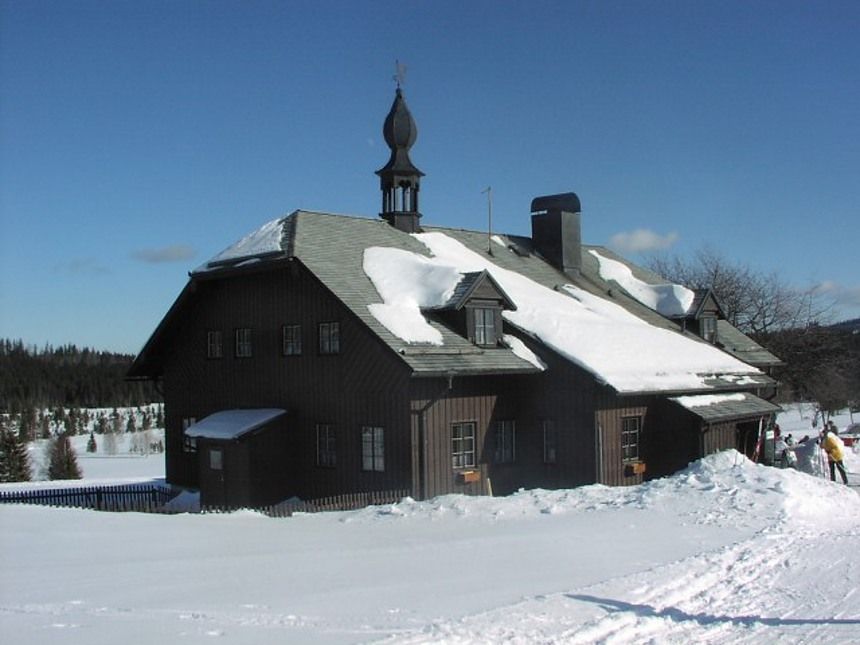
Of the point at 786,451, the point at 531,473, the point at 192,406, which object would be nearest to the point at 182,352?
the point at 192,406

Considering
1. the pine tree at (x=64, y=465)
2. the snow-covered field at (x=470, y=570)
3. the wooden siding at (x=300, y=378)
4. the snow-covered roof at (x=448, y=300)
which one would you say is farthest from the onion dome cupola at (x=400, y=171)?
the pine tree at (x=64, y=465)

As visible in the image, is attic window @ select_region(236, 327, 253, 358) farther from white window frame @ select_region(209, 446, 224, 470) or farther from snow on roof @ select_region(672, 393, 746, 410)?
snow on roof @ select_region(672, 393, 746, 410)

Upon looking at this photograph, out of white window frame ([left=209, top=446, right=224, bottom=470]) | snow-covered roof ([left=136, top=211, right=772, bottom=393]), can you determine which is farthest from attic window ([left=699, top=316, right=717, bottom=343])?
white window frame ([left=209, top=446, right=224, bottom=470])

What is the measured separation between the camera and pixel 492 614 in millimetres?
8641

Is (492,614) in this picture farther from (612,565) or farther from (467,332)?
(467,332)

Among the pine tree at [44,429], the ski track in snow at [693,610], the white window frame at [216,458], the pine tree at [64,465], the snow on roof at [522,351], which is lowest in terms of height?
the pine tree at [44,429]

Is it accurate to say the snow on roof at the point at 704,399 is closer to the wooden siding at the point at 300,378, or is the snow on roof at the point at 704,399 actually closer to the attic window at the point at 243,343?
the wooden siding at the point at 300,378

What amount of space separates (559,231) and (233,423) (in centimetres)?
1360

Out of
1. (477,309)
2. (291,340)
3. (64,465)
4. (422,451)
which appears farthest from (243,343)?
(64,465)

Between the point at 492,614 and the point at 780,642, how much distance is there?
266 cm

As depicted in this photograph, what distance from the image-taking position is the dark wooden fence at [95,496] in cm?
2348

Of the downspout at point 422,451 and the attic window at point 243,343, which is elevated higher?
the attic window at point 243,343

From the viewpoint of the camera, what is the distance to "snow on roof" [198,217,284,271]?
2253 cm

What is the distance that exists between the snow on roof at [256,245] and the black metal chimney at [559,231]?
10336mm
